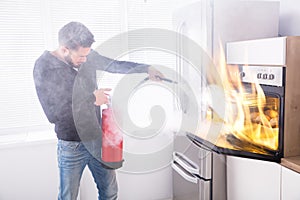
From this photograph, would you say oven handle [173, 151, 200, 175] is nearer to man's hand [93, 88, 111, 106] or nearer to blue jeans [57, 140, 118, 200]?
blue jeans [57, 140, 118, 200]

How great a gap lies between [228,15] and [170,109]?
702 millimetres

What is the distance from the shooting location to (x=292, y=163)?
1.30m

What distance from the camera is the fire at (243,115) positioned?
1.48 meters

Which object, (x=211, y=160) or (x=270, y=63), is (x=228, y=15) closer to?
(x=270, y=63)

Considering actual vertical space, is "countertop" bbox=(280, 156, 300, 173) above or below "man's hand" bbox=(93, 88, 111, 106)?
below

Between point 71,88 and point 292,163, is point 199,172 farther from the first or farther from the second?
point 71,88

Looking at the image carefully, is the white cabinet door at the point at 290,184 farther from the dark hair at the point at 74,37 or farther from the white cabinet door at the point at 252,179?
the dark hair at the point at 74,37

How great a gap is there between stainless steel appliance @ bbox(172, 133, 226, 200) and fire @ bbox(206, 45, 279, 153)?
141 millimetres

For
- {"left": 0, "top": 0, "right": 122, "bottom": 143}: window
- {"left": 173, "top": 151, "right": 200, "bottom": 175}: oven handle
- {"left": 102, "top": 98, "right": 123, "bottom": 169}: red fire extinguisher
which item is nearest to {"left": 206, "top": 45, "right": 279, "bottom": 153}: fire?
{"left": 173, "top": 151, "right": 200, "bottom": 175}: oven handle

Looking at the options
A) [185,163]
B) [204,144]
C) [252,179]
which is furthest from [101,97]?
[252,179]

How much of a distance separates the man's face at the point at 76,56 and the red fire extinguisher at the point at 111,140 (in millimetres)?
289

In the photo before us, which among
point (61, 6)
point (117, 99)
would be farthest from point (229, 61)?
point (61, 6)

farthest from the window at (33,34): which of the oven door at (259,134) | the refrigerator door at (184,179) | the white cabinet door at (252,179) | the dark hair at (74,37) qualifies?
the white cabinet door at (252,179)

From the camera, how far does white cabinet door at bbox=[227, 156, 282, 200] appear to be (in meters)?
1.40
